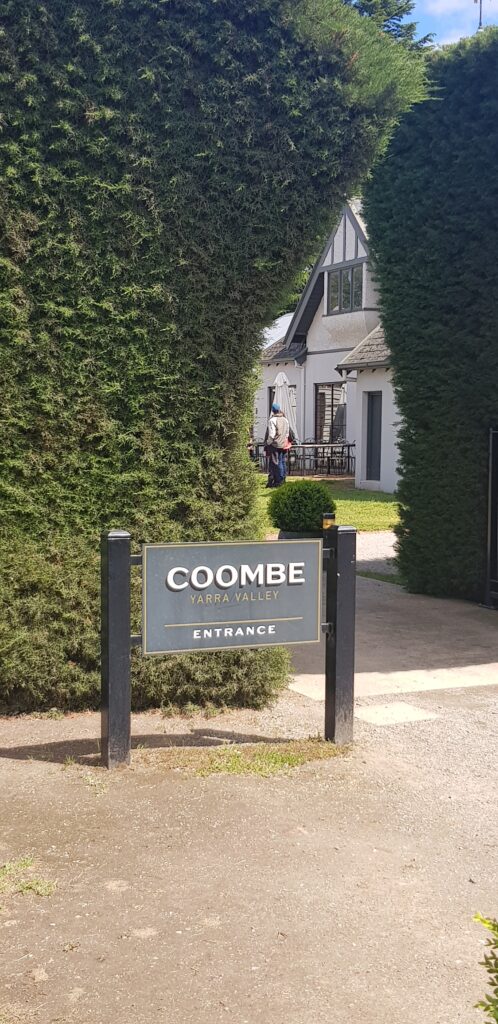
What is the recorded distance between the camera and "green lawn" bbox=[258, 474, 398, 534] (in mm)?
15930

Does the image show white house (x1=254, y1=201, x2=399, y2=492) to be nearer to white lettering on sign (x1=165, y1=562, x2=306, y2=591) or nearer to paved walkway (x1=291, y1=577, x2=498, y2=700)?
paved walkway (x1=291, y1=577, x2=498, y2=700)

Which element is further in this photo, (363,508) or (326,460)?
(326,460)

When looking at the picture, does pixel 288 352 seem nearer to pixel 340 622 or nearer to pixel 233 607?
pixel 340 622

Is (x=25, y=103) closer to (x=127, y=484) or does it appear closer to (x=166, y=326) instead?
(x=166, y=326)

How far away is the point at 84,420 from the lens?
5.32 meters

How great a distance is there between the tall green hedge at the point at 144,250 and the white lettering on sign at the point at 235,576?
0.73 m

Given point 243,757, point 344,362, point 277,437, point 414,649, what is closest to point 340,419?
point 344,362

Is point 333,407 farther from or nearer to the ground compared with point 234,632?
farther from the ground

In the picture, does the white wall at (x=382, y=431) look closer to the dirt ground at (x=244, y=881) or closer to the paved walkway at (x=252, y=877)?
the paved walkway at (x=252, y=877)

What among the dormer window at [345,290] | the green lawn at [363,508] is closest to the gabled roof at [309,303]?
the dormer window at [345,290]

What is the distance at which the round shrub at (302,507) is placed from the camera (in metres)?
10.9

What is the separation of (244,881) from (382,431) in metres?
20.1

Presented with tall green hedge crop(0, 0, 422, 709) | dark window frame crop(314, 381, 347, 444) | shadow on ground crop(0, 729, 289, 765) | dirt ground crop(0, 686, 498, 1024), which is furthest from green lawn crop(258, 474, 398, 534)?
dirt ground crop(0, 686, 498, 1024)

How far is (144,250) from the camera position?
5293mm
